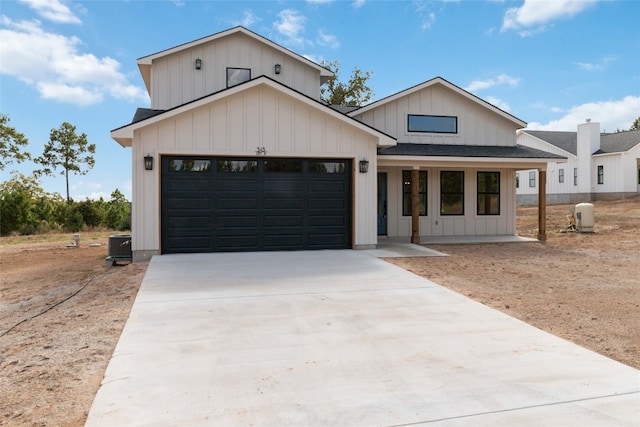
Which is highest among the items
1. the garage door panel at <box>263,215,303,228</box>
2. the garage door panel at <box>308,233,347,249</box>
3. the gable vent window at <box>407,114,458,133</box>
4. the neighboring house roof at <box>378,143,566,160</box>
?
the gable vent window at <box>407,114,458,133</box>

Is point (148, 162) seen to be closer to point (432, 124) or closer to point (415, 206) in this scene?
point (415, 206)

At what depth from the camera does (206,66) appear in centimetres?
1452

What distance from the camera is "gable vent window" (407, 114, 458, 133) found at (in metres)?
15.1

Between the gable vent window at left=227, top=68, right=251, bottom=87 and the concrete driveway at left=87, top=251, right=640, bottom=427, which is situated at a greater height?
the gable vent window at left=227, top=68, right=251, bottom=87

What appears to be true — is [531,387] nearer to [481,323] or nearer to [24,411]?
[481,323]

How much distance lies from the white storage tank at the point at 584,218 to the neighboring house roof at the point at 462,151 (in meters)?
4.22

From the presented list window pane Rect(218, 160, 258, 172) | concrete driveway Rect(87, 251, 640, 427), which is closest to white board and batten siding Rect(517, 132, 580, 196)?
window pane Rect(218, 160, 258, 172)

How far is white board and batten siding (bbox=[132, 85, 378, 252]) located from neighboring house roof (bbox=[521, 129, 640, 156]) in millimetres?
28548

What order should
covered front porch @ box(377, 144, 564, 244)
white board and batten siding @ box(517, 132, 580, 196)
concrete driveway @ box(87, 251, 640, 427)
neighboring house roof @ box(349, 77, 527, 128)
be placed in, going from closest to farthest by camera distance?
concrete driveway @ box(87, 251, 640, 427) < covered front porch @ box(377, 144, 564, 244) < neighboring house roof @ box(349, 77, 527, 128) < white board and batten siding @ box(517, 132, 580, 196)

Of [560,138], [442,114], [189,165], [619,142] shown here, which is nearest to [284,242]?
[189,165]

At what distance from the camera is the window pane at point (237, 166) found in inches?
435

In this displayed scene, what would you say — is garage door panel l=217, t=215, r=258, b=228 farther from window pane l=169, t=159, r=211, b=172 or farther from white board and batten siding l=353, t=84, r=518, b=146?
white board and batten siding l=353, t=84, r=518, b=146

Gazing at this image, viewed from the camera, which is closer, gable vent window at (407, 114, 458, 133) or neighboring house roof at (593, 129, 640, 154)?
gable vent window at (407, 114, 458, 133)

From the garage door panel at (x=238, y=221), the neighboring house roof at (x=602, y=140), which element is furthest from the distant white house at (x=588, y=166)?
the garage door panel at (x=238, y=221)
